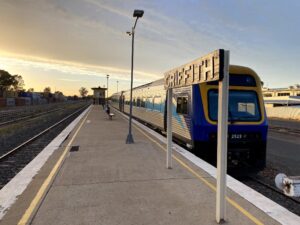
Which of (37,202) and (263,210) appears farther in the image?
(37,202)

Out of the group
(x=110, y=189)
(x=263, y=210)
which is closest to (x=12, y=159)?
(x=110, y=189)

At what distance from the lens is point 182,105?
11.1 metres

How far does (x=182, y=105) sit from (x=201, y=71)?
5.65 metres

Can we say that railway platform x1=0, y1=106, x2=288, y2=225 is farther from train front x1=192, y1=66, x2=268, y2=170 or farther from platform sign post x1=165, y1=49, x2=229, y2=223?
train front x1=192, y1=66, x2=268, y2=170

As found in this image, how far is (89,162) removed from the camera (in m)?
9.36

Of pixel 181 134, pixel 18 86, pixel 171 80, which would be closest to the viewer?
pixel 171 80

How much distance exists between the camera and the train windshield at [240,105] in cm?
952

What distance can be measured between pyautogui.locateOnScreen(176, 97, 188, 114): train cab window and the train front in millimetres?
899

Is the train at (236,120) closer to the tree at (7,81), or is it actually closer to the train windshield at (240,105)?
the train windshield at (240,105)

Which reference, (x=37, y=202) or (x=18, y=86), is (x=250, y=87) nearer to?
(x=37, y=202)

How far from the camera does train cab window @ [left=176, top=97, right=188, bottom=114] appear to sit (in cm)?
1052

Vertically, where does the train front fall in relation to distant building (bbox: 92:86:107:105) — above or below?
below

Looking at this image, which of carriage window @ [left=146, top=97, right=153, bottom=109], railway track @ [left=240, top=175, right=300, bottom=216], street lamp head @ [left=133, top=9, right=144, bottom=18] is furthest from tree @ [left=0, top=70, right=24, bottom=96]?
railway track @ [left=240, top=175, right=300, bottom=216]

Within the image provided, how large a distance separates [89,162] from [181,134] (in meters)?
3.38
